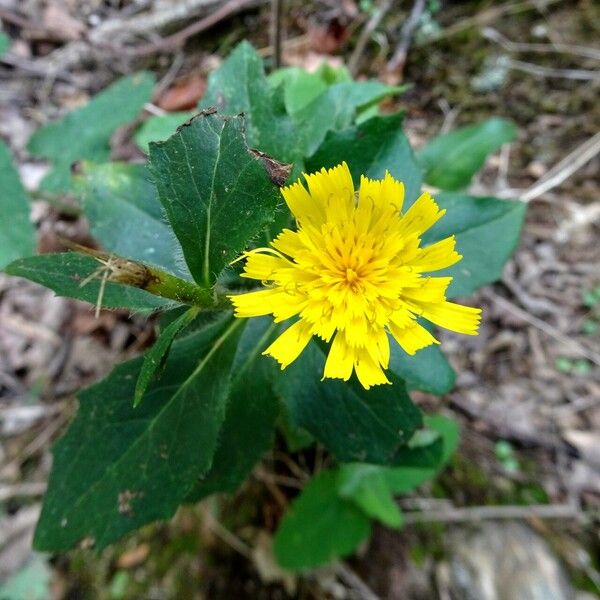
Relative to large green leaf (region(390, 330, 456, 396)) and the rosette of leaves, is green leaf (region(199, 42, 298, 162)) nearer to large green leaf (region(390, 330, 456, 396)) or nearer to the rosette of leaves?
the rosette of leaves

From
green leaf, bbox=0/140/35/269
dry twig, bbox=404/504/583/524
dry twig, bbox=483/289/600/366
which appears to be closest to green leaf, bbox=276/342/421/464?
dry twig, bbox=404/504/583/524

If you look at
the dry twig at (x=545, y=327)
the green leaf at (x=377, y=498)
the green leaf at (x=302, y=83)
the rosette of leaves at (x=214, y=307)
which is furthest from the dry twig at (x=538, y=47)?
the green leaf at (x=377, y=498)

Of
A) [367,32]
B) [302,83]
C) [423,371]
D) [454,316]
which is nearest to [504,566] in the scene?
[423,371]

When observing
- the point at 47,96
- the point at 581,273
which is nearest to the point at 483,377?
the point at 581,273

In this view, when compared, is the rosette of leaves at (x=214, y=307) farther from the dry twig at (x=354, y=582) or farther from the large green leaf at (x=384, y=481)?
the dry twig at (x=354, y=582)

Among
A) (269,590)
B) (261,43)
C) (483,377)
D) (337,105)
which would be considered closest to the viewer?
(337,105)

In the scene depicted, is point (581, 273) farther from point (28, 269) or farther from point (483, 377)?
point (28, 269)
